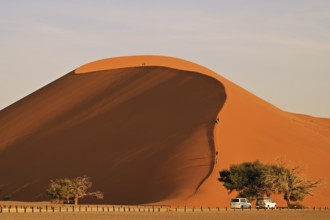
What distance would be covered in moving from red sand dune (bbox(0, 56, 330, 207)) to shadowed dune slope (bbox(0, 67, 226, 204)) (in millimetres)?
139

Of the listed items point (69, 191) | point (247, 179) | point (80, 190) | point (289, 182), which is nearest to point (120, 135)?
point (80, 190)

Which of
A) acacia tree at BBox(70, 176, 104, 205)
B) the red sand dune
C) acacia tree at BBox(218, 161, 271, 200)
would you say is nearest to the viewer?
acacia tree at BBox(218, 161, 271, 200)

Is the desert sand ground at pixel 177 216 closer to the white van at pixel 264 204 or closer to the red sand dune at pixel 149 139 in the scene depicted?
the white van at pixel 264 204

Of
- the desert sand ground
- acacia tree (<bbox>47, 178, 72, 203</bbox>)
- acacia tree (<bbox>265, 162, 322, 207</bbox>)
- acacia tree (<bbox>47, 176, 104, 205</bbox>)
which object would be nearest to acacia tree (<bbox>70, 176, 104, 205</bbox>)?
acacia tree (<bbox>47, 176, 104, 205</bbox>)

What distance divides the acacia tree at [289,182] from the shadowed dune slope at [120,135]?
6552mm

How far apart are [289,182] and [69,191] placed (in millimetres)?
19150

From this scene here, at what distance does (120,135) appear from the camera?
92.4 metres

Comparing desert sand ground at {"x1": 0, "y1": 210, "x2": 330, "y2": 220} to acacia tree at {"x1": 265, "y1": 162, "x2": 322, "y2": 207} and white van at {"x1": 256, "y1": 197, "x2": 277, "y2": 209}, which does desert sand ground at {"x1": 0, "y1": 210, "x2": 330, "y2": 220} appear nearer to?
white van at {"x1": 256, "y1": 197, "x2": 277, "y2": 209}

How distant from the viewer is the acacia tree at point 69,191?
76188 millimetres

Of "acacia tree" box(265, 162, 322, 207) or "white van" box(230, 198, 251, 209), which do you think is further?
Answer: "acacia tree" box(265, 162, 322, 207)

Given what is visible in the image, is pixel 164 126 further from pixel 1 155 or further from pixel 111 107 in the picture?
pixel 1 155

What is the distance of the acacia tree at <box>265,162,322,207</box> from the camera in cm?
7206

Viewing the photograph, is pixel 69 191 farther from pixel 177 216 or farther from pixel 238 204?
pixel 177 216

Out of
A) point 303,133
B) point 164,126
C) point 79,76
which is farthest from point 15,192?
point 79,76
